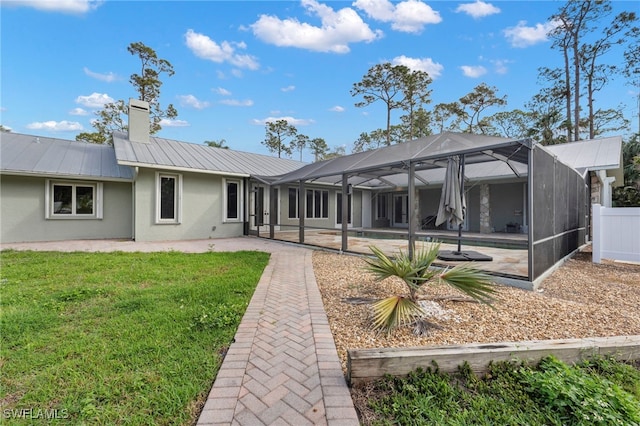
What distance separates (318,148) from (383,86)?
65.4 feet

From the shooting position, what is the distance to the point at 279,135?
37844 mm

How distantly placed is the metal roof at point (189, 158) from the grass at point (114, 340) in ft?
18.9

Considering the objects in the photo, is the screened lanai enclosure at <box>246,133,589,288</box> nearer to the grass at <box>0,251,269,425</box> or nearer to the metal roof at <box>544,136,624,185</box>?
the metal roof at <box>544,136,624,185</box>

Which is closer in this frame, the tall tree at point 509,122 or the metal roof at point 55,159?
the metal roof at point 55,159

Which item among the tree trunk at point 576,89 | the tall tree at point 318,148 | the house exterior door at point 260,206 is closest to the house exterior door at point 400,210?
the house exterior door at point 260,206

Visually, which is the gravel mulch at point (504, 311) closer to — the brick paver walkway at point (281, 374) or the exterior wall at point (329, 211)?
the brick paver walkway at point (281, 374)

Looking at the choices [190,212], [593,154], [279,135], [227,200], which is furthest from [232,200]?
[279,135]

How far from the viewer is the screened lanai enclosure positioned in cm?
522

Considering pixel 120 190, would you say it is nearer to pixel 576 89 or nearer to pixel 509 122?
pixel 576 89

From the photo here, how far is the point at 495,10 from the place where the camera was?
10.2 m

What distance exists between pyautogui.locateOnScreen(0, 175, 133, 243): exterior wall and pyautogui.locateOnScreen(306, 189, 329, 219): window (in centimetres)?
834

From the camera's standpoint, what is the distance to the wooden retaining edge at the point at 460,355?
212 cm

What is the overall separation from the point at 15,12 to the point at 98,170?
5.12m

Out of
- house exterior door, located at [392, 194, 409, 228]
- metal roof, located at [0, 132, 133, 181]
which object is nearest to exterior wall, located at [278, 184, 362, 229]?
house exterior door, located at [392, 194, 409, 228]
